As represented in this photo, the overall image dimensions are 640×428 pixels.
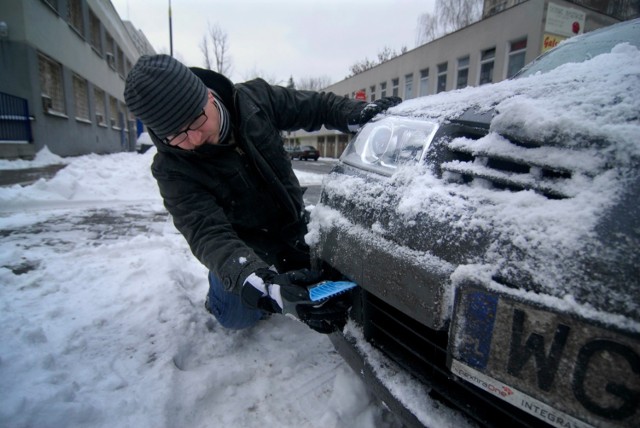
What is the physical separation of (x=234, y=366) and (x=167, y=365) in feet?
0.98

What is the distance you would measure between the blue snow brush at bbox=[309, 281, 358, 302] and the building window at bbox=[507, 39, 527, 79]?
15.5 metres

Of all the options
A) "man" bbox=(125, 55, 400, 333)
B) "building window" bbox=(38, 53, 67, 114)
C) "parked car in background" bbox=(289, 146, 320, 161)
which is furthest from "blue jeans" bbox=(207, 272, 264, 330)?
"parked car in background" bbox=(289, 146, 320, 161)

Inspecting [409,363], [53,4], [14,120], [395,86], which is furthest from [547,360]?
[395,86]

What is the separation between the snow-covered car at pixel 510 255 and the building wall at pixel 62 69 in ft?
35.6

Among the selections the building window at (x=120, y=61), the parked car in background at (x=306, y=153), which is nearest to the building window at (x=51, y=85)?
the building window at (x=120, y=61)

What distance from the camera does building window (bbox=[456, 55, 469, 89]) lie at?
639 inches

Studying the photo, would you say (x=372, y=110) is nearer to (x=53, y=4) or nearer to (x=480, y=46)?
(x=53, y=4)

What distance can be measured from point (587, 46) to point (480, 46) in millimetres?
15964

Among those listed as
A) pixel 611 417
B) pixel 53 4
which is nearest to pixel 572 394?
pixel 611 417

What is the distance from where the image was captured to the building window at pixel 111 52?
18.4 m

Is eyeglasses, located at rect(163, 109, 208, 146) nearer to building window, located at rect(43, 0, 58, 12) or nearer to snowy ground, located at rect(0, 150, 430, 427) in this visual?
snowy ground, located at rect(0, 150, 430, 427)

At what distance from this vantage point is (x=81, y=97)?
14.1 metres

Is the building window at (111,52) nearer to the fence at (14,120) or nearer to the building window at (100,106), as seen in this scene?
the building window at (100,106)

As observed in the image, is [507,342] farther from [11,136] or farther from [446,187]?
[11,136]
